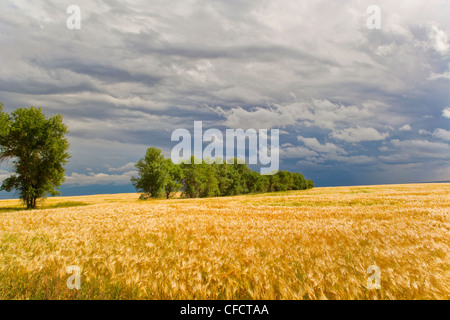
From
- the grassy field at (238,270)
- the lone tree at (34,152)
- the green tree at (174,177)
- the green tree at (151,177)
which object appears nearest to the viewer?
the grassy field at (238,270)

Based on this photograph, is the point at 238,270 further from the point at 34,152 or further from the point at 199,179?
the point at 199,179

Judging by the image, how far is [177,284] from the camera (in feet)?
15.1

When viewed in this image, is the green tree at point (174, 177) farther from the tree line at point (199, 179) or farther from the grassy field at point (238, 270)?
the grassy field at point (238, 270)

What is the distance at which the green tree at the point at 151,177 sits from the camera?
227 ft

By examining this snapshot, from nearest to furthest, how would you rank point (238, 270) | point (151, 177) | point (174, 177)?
point (238, 270)
point (151, 177)
point (174, 177)

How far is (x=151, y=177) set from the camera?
6944 centimetres

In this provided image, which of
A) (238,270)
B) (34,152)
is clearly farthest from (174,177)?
(238,270)

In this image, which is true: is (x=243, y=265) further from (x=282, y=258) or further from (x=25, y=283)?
(x=25, y=283)

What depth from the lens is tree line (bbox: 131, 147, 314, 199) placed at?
6969cm

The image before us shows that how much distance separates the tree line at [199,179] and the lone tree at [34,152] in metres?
30.8

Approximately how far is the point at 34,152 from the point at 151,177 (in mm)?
33077

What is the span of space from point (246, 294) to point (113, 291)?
2.38 metres

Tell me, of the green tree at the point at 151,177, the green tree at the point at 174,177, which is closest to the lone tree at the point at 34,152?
the green tree at the point at 151,177
